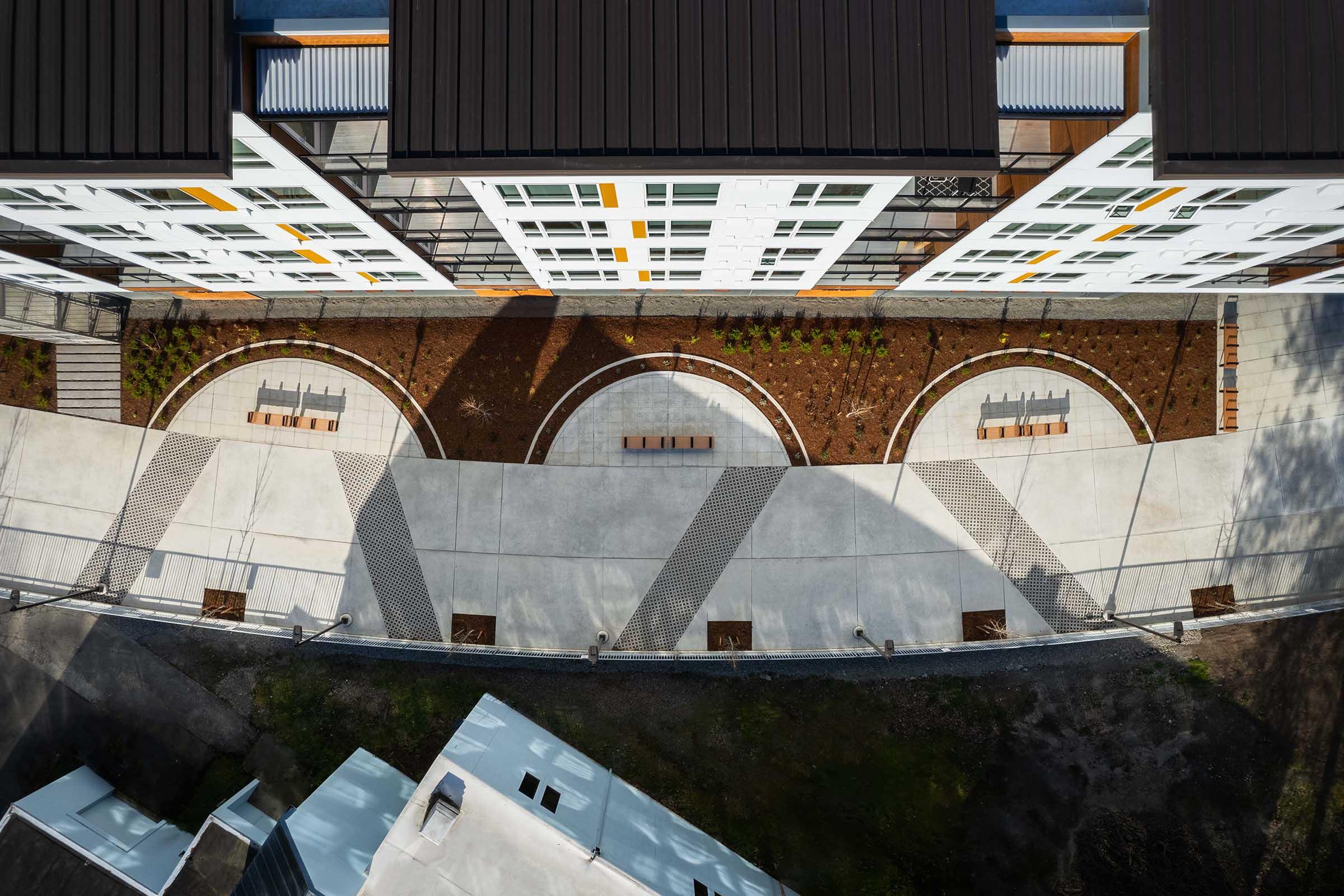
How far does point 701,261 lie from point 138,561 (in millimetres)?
27540

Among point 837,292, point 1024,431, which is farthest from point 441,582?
point 1024,431

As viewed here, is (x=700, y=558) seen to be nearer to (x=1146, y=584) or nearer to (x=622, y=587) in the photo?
(x=622, y=587)

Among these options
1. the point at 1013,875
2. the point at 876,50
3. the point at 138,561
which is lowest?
the point at 1013,875

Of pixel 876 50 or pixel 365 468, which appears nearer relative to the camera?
pixel 876 50

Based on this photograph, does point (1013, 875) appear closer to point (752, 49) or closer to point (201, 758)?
point (752, 49)

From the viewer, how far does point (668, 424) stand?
30.1 metres

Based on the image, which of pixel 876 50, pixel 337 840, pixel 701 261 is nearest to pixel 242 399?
pixel 337 840

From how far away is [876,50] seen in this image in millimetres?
17281

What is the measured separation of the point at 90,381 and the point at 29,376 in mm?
2739

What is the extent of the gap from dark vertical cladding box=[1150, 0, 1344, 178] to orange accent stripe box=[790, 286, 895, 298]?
11486 mm

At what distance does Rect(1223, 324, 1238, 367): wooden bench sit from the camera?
98.0 ft

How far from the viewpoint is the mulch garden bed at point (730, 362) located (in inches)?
1183

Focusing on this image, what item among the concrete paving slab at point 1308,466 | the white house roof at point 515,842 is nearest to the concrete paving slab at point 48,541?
the white house roof at point 515,842

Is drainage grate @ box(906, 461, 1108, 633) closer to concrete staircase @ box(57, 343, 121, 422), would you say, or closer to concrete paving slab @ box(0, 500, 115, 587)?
concrete staircase @ box(57, 343, 121, 422)
